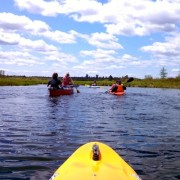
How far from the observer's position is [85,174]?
552 centimetres

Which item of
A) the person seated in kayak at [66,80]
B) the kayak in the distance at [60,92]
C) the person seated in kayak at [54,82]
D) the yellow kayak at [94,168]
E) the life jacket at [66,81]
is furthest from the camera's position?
the life jacket at [66,81]

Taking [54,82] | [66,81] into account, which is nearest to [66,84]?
[66,81]

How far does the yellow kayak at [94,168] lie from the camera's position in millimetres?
5500

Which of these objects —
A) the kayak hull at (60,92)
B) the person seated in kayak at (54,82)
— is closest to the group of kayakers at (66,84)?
the person seated in kayak at (54,82)

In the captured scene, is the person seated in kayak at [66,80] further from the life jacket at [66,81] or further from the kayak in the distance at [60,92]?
the kayak in the distance at [60,92]

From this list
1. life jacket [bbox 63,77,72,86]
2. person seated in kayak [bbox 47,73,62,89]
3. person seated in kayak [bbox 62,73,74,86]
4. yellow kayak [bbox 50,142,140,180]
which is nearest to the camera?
yellow kayak [bbox 50,142,140,180]

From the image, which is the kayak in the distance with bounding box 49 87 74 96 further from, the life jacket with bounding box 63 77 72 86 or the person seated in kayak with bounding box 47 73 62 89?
the life jacket with bounding box 63 77 72 86

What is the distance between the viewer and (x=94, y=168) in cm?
579

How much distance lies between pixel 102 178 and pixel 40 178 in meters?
2.46

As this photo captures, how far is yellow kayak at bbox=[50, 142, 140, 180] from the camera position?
5.50m

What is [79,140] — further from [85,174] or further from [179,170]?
[85,174]

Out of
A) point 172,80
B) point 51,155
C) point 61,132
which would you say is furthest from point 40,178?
point 172,80

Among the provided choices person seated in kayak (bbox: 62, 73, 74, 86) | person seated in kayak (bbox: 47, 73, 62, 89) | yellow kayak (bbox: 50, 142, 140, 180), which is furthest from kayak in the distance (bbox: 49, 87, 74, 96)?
yellow kayak (bbox: 50, 142, 140, 180)

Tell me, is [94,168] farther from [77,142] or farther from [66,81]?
[66,81]
